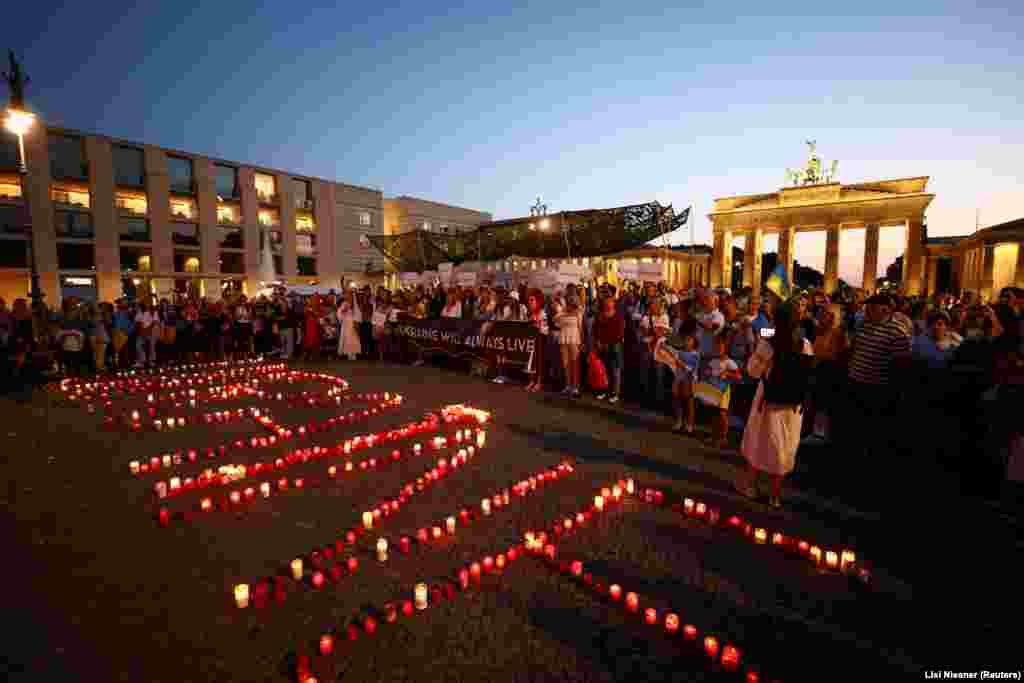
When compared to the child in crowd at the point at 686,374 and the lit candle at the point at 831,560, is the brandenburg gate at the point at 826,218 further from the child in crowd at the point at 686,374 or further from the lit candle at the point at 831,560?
the lit candle at the point at 831,560

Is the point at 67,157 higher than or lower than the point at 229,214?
higher

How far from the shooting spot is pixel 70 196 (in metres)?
39.6

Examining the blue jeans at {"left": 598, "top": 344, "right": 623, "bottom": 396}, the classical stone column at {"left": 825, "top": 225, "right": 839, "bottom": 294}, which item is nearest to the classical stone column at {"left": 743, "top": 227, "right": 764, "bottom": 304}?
the classical stone column at {"left": 825, "top": 225, "right": 839, "bottom": 294}

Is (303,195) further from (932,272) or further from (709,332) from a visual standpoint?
(932,272)

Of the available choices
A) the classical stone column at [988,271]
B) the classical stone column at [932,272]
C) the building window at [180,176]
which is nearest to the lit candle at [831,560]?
the classical stone column at [988,271]

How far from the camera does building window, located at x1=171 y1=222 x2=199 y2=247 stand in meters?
44.6

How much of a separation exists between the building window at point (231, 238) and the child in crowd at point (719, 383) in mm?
52151

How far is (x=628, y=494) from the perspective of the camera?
16.5 ft

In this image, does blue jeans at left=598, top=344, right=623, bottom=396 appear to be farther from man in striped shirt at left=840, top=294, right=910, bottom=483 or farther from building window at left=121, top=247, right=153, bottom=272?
building window at left=121, top=247, right=153, bottom=272

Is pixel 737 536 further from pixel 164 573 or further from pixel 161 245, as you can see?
pixel 161 245

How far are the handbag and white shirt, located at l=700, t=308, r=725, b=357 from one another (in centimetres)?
239

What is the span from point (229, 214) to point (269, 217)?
4282 mm

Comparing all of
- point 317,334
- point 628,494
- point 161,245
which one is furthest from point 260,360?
point 161,245

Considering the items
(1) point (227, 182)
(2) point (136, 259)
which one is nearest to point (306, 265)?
(1) point (227, 182)
